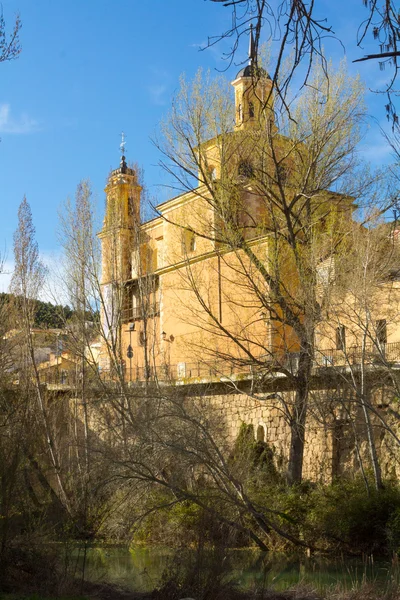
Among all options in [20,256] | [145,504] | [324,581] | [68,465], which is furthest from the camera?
[20,256]

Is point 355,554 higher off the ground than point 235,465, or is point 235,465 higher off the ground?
point 235,465

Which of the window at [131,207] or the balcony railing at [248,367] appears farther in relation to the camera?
the window at [131,207]

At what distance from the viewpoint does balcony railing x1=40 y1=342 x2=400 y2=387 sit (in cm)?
1741

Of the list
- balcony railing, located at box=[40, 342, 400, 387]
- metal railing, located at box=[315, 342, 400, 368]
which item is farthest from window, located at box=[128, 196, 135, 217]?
metal railing, located at box=[315, 342, 400, 368]

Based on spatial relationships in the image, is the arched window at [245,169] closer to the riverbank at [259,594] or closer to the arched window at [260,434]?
the arched window at [260,434]

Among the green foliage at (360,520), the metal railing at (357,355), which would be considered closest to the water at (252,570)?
the green foliage at (360,520)

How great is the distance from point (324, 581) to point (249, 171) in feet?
32.0

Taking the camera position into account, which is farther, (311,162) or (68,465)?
(68,465)

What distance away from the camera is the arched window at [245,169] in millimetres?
18578

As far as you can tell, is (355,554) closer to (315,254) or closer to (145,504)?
(145,504)

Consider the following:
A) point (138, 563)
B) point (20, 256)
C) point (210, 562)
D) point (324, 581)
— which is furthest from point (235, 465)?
point (20, 256)

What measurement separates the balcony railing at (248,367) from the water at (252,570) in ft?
13.4

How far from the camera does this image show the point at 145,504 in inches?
587

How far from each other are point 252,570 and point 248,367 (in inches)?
375
